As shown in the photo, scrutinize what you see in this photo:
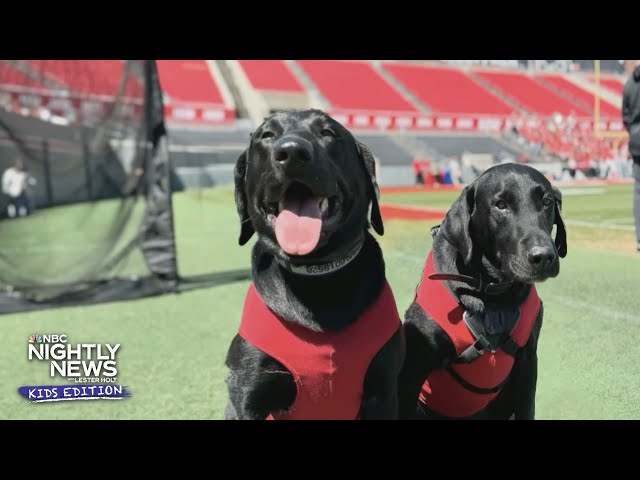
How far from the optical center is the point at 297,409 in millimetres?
1968

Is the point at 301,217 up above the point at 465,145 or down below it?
above

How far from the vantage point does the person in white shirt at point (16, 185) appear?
4723mm

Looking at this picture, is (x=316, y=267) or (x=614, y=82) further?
(x=614, y=82)

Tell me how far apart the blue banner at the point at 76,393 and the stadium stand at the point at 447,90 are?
18.0 m

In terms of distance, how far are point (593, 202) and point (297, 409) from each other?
8.21 m

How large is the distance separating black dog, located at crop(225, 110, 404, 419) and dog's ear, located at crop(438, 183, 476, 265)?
0.38 meters

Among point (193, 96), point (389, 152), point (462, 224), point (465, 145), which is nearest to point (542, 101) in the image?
point (465, 145)

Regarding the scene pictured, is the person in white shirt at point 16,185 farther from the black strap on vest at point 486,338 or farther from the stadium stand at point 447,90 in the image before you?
the stadium stand at point 447,90

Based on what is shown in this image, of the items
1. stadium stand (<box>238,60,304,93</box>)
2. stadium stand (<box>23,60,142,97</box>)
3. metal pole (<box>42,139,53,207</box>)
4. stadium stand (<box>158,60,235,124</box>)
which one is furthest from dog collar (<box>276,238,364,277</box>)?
stadium stand (<box>238,60,304,93</box>)

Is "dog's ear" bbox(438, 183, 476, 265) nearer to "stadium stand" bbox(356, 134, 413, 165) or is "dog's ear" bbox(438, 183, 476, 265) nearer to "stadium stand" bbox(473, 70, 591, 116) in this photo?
"stadium stand" bbox(473, 70, 591, 116)

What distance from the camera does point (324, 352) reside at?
1888mm

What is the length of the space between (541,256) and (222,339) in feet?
8.05

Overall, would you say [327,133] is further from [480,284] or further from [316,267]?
[480,284]

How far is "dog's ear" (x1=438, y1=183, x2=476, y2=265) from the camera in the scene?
2184 millimetres
